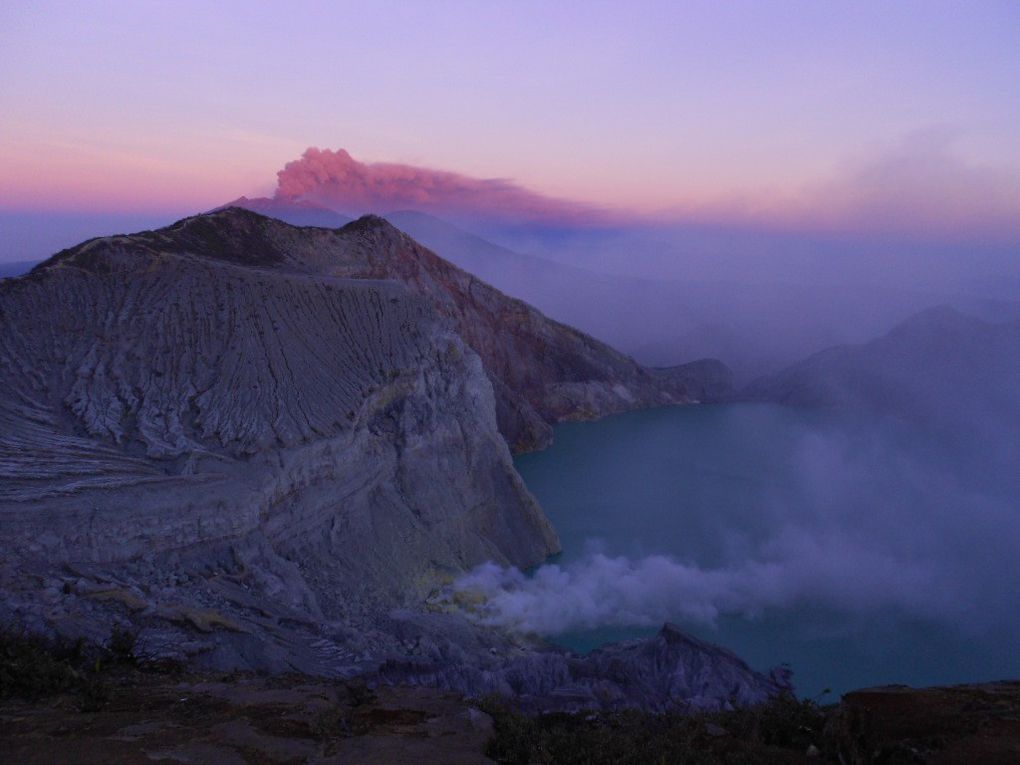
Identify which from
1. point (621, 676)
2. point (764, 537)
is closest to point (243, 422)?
point (621, 676)

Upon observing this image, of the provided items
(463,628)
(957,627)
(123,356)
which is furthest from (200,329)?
(957,627)

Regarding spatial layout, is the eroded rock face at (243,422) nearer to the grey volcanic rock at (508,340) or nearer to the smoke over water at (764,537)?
the smoke over water at (764,537)

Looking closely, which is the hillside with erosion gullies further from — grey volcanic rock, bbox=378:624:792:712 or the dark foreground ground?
the dark foreground ground

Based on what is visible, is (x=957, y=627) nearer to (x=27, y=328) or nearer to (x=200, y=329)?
(x=200, y=329)

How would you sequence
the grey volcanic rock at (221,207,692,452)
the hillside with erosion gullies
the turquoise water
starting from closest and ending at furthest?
the hillside with erosion gullies → the turquoise water → the grey volcanic rock at (221,207,692,452)

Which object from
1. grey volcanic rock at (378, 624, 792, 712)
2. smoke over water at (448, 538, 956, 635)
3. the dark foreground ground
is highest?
the dark foreground ground

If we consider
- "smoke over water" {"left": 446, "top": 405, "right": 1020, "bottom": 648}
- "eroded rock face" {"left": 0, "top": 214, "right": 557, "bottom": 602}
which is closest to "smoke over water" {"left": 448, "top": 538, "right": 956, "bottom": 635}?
"smoke over water" {"left": 446, "top": 405, "right": 1020, "bottom": 648}
